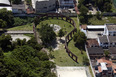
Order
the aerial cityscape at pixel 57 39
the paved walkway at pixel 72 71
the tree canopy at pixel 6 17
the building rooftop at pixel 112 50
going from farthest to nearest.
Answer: the tree canopy at pixel 6 17 < the building rooftop at pixel 112 50 < the paved walkway at pixel 72 71 < the aerial cityscape at pixel 57 39

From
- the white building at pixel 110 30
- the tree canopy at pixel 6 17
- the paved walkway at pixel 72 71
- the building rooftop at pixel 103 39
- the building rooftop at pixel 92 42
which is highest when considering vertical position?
the tree canopy at pixel 6 17

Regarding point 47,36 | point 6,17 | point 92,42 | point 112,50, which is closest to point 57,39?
point 47,36

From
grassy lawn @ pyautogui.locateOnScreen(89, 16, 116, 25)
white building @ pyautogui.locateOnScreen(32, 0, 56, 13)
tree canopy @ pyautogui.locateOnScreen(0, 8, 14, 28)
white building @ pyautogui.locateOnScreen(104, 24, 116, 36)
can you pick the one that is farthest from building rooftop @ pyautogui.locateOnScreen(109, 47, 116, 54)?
tree canopy @ pyautogui.locateOnScreen(0, 8, 14, 28)

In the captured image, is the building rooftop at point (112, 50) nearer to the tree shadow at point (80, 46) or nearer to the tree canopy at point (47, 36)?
the tree shadow at point (80, 46)

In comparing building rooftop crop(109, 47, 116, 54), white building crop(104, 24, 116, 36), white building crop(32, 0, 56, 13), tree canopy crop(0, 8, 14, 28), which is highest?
white building crop(32, 0, 56, 13)

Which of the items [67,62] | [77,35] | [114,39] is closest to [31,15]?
[77,35]

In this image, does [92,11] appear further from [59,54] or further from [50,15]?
[59,54]

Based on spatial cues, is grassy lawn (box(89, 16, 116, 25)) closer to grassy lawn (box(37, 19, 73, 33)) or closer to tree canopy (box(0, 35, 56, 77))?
grassy lawn (box(37, 19, 73, 33))

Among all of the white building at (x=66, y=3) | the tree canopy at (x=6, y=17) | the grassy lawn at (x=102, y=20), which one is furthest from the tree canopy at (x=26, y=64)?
the white building at (x=66, y=3)
